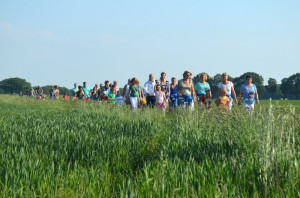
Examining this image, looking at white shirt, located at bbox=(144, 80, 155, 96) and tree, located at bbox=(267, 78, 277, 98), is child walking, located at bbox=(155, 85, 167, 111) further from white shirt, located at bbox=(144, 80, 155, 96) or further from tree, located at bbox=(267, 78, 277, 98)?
tree, located at bbox=(267, 78, 277, 98)

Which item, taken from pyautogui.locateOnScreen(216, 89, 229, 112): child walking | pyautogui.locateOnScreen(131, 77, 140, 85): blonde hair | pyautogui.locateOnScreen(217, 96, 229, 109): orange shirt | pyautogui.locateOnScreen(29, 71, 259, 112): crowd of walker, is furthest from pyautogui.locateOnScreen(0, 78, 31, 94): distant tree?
pyautogui.locateOnScreen(217, 96, 229, 109): orange shirt

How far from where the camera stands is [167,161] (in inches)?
184

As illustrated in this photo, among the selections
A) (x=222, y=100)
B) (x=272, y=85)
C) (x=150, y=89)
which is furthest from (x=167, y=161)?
(x=272, y=85)

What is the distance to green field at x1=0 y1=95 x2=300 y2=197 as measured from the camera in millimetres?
3764

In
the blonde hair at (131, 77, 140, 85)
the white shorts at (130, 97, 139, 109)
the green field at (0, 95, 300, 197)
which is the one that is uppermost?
the blonde hair at (131, 77, 140, 85)

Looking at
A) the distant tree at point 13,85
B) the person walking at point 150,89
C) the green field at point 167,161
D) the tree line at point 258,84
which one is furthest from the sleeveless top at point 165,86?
the distant tree at point 13,85

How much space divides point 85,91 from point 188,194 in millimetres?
21638

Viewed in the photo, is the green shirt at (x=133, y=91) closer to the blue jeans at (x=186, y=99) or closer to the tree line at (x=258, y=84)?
the blue jeans at (x=186, y=99)

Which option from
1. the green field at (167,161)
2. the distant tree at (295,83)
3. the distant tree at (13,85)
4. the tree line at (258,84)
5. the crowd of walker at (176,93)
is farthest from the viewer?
the distant tree at (13,85)

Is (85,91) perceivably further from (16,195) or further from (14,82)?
(14,82)

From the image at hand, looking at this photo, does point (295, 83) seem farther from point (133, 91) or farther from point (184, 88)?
point (184, 88)

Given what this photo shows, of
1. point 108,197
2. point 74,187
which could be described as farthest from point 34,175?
point 108,197

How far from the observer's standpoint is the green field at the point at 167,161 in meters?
3.76

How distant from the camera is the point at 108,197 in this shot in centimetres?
420
